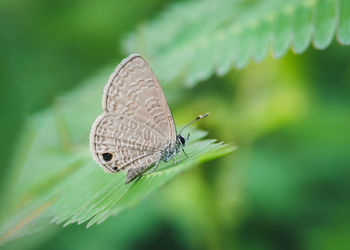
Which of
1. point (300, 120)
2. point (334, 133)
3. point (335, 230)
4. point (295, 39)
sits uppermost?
point (295, 39)

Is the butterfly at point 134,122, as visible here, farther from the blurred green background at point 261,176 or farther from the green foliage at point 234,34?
the blurred green background at point 261,176

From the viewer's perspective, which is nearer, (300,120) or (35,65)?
(300,120)

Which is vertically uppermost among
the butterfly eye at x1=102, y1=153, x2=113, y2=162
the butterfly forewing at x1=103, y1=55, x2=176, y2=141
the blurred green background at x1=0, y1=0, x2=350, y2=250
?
the butterfly forewing at x1=103, y1=55, x2=176, y2=141

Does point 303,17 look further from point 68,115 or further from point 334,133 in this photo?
point 68,115

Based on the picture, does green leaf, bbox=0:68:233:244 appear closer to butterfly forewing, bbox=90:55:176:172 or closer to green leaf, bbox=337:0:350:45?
butterfly forewing, bbox=90:55:176:172

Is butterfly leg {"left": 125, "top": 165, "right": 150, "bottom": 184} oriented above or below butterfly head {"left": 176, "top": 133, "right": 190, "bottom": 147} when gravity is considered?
below

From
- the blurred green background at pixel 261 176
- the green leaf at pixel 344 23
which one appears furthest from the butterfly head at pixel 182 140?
the green leaf at pixel 344 23

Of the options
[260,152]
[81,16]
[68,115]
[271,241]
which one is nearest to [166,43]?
[68,115]

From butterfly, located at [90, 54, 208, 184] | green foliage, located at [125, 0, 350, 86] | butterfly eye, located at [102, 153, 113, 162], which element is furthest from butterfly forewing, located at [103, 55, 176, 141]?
green foliage, located at [125, 0, 350, 86]
